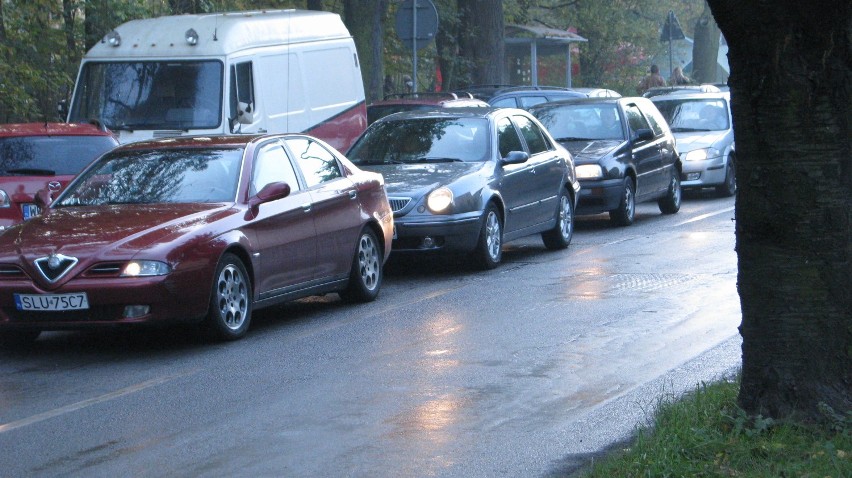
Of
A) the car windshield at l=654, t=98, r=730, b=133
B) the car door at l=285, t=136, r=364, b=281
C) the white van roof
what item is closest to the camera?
the car door at l=285, t=136, r=364, b=281

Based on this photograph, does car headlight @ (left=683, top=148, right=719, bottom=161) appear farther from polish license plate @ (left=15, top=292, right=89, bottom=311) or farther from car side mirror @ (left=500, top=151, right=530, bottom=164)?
polish license plate @ (left=15, top=292, right=89, bottom=311)

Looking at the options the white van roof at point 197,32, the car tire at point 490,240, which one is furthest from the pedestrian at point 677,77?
the car tire at point 490,240

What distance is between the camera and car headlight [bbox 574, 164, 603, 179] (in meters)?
18.7

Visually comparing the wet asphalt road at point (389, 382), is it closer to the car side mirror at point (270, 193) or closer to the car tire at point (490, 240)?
the car tire at point (490, 240)

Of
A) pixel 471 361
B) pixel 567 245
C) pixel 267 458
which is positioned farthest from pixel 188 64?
pixel 267 458

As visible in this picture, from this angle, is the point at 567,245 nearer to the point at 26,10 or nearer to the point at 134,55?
the point at 134,55

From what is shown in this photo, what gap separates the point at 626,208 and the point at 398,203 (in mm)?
5979

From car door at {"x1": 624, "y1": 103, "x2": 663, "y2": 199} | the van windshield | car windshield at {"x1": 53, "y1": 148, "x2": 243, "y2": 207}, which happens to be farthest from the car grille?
car door at {"x1": 624, "y1": 103, "x2": 663, "y2": 199}

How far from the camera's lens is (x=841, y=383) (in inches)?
246

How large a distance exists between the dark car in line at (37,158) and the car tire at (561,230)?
499 centimetres

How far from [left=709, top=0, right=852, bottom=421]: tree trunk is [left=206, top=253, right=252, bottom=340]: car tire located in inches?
180

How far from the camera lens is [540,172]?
15.8m

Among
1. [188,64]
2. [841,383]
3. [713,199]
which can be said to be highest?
[188,64]

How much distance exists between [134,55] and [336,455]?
1179cm
